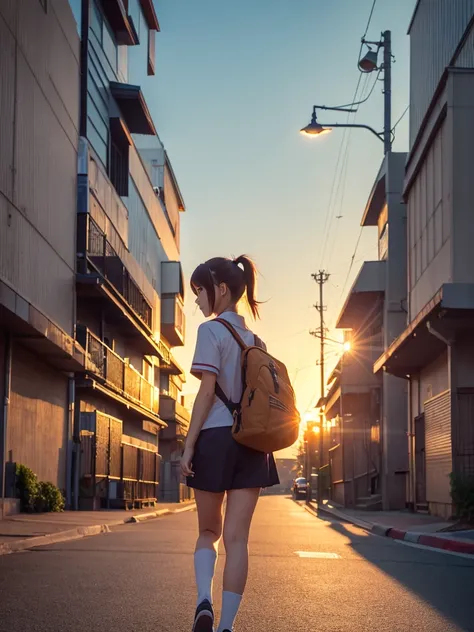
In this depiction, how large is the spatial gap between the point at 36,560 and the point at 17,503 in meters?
12.6

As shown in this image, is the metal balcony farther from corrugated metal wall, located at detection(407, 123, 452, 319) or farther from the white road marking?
the white road marking

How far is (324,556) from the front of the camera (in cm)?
1163

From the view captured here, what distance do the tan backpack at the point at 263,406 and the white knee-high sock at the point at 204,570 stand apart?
1.90 ft

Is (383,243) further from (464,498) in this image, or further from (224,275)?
(224,275)

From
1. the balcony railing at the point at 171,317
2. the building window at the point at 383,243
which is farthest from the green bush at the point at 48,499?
the balcony railing at the point at 171,317

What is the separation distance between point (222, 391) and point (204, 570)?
33.3 inches

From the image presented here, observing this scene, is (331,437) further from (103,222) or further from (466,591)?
(466,591)

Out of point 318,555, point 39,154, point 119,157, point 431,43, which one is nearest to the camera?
point 318,555

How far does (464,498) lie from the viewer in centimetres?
1741

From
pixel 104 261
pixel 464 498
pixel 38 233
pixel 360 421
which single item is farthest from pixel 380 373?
pixel 464 498

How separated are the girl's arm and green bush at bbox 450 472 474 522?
13363 mm

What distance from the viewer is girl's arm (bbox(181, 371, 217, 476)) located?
15.5 feet

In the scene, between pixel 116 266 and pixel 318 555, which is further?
pixel 116 266

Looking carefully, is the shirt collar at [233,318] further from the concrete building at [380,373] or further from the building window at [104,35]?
the building window at [104,35]
